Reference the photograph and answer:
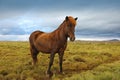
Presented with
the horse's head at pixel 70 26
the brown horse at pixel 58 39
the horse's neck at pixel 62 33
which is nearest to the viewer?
the horse's head at pixel 70 26

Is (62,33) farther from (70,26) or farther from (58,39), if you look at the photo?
(70,26)

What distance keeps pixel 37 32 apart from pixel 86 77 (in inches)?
237

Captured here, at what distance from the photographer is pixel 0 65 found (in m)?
17.1

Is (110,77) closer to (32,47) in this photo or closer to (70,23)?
(70,23)

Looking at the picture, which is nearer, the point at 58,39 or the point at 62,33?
the point at 62,33

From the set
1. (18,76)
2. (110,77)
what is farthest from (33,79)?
(110,77)

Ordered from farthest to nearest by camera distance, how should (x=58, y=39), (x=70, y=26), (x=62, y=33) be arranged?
(x=58, y=39), (x=62, y=33), (x=70, y=26)

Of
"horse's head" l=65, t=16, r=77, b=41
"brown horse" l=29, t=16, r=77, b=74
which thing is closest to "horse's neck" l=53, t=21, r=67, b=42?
"brown horse" l=29, t=16, r=77, b=74

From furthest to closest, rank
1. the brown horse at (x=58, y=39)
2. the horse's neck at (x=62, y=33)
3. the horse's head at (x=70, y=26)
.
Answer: the horse's neck at (x=62, y=33), the brown horse at (x=58, y=39), the horse's head at (x=70, y=26)

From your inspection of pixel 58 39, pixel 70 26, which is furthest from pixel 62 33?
pixel 70 26

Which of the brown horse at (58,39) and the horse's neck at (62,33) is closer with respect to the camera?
the brown horse at (58,39)

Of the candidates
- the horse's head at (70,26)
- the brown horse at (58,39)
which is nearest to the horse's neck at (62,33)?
the brown horse at (58,39)

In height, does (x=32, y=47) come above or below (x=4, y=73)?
above

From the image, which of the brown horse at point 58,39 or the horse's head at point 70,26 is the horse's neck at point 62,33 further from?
the horse's head at point 70,26
